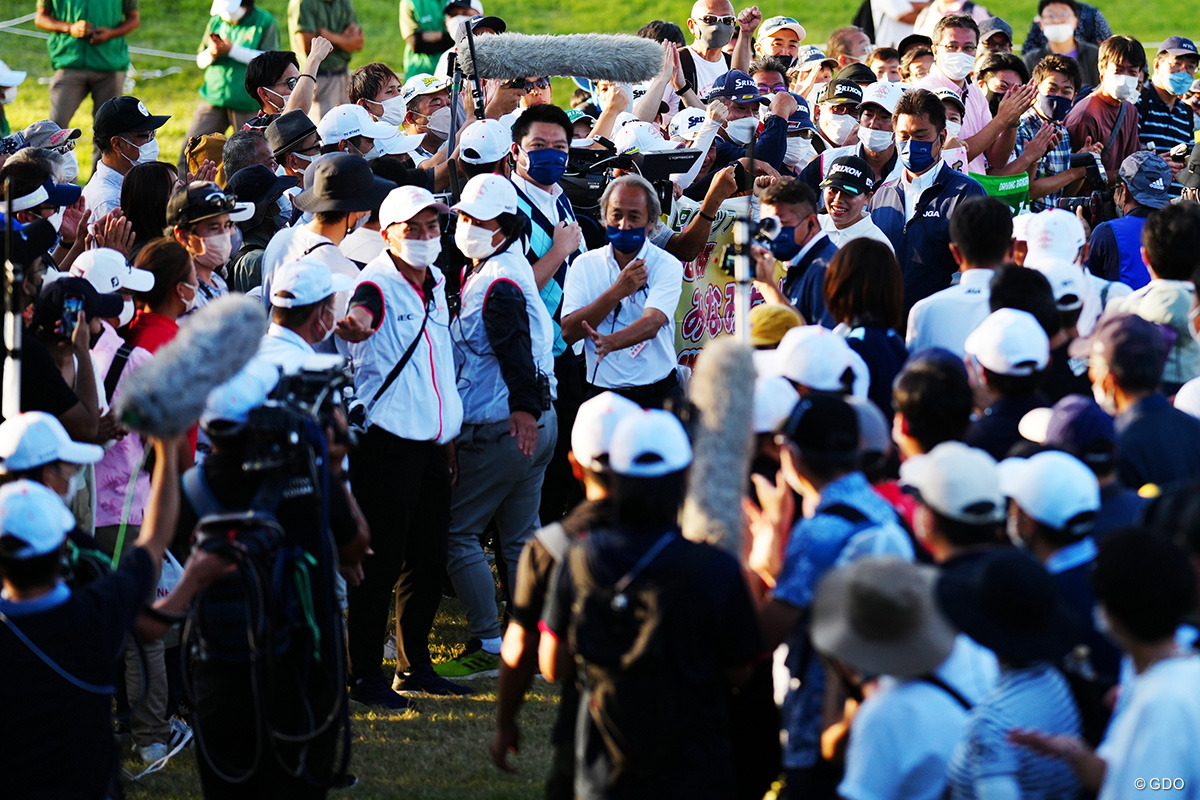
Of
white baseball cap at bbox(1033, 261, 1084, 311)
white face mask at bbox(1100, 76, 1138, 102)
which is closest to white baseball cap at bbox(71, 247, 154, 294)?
white baseball cap at bbox(1033, 261, 1084, 311)

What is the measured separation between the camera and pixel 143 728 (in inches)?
230

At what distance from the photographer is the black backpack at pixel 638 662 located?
352 centimetres

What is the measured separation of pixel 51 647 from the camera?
3.93 meters

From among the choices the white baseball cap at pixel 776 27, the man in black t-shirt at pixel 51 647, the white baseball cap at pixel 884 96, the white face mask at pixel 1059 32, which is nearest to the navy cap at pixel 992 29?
the white face mask at pixel 1059 32

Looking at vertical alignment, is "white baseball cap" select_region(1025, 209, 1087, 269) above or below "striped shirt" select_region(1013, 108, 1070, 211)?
above

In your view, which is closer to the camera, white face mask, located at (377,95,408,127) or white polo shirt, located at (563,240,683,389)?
white polo shirt, located at (563,240,683,389)

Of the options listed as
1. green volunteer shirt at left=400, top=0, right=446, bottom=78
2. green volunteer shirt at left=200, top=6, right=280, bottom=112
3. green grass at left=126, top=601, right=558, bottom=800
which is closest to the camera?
green grass at left=126, top=601, right=558, bottom=800

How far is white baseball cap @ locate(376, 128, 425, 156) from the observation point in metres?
8.90

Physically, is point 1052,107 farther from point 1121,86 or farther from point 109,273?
point 109,273

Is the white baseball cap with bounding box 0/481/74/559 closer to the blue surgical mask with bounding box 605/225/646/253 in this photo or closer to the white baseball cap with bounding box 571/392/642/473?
the white baseball cap with bounding box 571/392/642/473

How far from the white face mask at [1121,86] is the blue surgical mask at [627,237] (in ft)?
15.6

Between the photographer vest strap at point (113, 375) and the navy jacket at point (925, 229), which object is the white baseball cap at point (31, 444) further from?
the navy jacket at point (925, 229)

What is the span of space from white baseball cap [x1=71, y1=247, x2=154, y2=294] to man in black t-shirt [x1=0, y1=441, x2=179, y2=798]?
1981 mm

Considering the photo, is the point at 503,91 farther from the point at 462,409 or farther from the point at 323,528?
the point at 323,528
